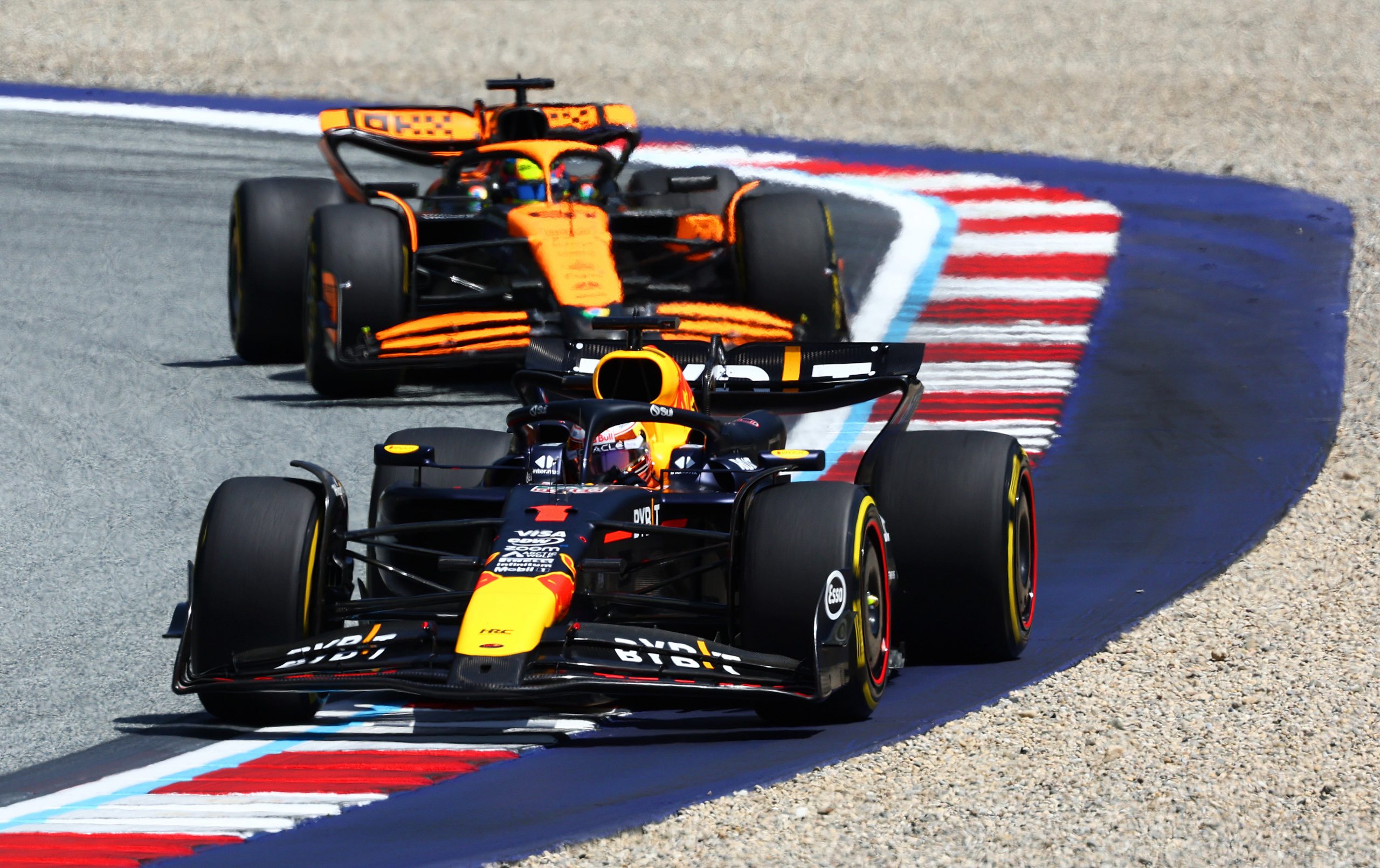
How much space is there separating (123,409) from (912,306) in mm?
5807

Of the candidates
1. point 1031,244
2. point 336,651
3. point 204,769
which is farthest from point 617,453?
point 1031,244

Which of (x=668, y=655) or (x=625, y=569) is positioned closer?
(x=668, y=655)

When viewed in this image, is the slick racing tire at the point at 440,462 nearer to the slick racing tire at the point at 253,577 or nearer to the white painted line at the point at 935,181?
the slick racing tire at the point at 253,577

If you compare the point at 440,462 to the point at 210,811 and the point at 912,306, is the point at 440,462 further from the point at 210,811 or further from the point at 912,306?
the point at 912,306

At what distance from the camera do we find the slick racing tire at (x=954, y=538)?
308 inches

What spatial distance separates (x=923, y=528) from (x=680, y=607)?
43.3 inches

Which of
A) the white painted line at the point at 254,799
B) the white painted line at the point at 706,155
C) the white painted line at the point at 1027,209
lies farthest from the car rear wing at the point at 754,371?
the white painted line at the point at 706,155

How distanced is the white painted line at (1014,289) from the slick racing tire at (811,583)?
29.5 ft

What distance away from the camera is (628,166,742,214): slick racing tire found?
51.6ft

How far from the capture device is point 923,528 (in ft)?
25.7

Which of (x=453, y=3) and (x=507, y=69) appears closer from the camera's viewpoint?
(x=507, y=69)

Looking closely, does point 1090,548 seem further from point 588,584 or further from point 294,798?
point 294,798

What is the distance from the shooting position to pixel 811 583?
22.6 ft

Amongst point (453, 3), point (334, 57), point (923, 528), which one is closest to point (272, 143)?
point (334, 57)
